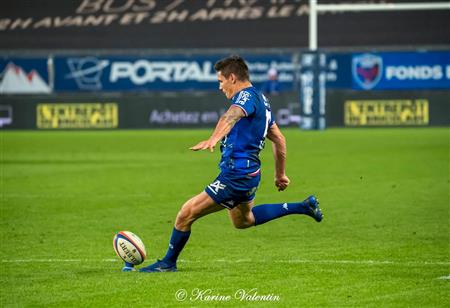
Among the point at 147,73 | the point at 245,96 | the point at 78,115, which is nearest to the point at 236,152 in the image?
the point at 245,96

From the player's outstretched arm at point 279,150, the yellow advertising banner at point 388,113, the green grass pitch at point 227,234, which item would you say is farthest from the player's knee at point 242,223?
the yellow advertising banner at point 388,113

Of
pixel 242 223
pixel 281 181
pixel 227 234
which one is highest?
pixel 281 181

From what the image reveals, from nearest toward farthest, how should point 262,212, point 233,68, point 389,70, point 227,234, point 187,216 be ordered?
point 233,68, point 187,216, point 262,212, point 227,234, point 389,70

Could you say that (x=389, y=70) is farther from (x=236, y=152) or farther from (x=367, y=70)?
(x=236, y=152)

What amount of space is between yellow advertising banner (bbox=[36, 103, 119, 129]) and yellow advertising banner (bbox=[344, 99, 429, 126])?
26.5ft

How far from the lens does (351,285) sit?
32.4 ft

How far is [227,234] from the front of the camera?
46.2 ft

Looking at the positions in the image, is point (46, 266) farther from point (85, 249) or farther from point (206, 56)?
point (206, 56)

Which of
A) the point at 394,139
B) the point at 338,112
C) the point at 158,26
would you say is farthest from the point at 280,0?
the point at 394,139

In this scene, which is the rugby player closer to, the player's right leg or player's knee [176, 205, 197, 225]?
player's knee [176, 205, 197, 225]

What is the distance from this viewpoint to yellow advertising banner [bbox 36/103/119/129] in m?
41.9

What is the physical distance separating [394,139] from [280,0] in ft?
47.3

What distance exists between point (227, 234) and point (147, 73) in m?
29.5

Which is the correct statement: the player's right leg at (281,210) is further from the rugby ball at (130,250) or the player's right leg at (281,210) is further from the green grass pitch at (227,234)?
the rugby ball at (130,250)
